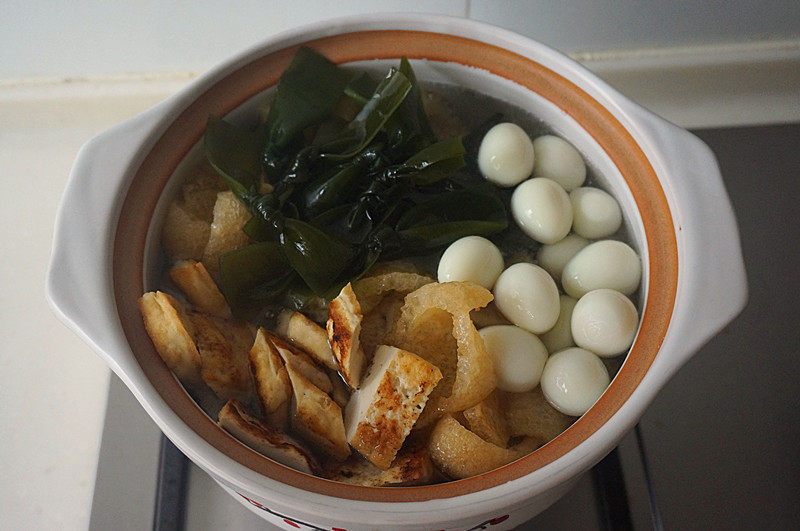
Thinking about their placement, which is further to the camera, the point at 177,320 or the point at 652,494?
Answer: the point at 652,494

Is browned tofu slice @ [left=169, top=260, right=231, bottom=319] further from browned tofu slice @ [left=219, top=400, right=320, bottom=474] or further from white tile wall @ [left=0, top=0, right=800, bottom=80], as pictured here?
white tile wall @ [left=0, top=0, right=800, bottom=80]

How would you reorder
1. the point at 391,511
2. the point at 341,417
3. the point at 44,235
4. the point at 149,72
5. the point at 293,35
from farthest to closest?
the point at 149,72 < the point at 44,235 < the point at 293,35 < the point at 341,417 < the point at 391,511

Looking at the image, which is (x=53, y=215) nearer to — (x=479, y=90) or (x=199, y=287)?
(x=199, y=287)

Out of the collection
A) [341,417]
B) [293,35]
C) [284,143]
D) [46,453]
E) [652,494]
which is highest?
[293,35]

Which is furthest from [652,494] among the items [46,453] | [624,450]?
[46,453]

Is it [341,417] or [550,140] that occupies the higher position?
[550,140]

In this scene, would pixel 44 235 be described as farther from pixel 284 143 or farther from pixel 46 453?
pixel 284 143
